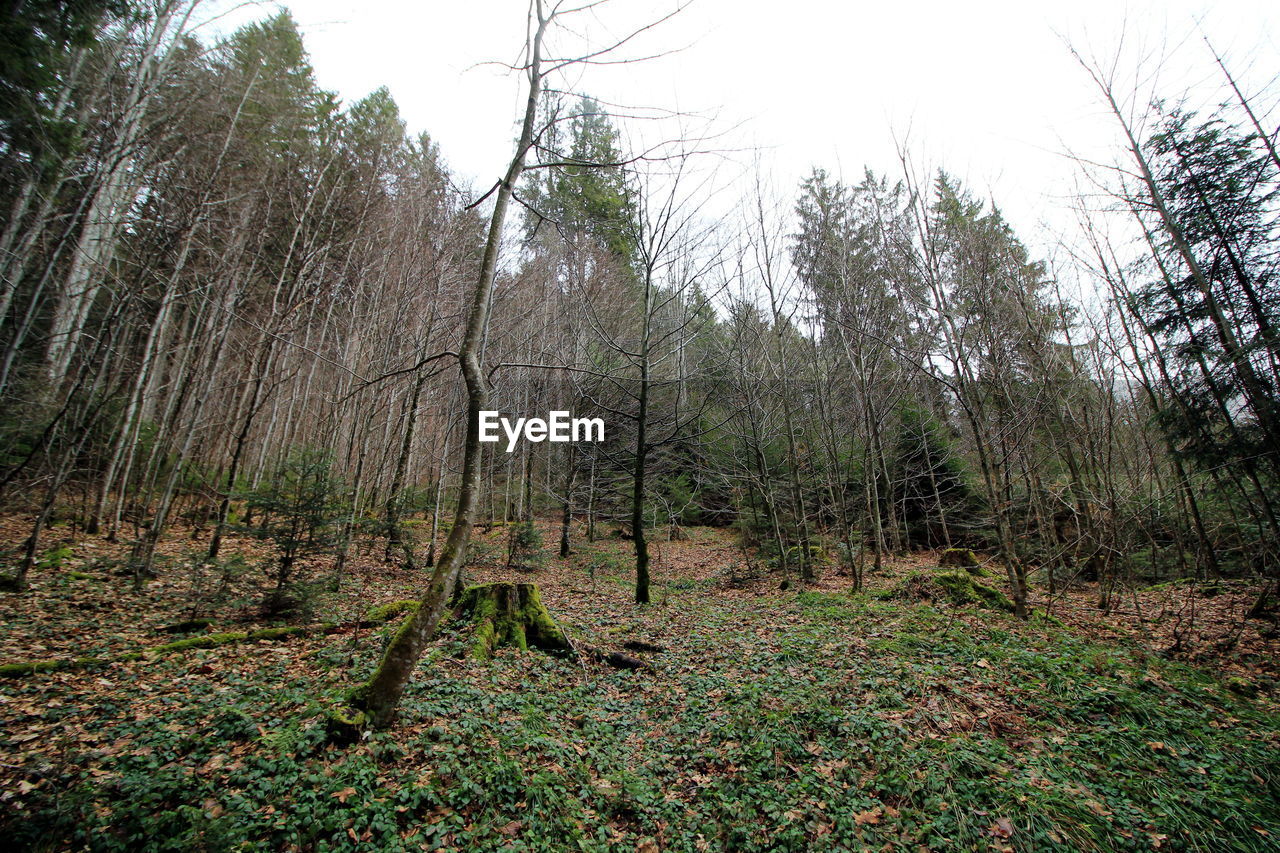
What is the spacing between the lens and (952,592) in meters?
8.14

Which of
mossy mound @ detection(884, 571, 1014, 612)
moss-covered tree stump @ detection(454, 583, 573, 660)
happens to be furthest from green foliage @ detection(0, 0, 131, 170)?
mossy mound @ detection(884, 571, 1014, 612)

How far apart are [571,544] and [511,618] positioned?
9.27 m

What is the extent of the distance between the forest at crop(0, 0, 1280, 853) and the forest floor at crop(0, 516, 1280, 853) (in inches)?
1.2

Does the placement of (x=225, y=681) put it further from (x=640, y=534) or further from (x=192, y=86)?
(x=192, y=86)

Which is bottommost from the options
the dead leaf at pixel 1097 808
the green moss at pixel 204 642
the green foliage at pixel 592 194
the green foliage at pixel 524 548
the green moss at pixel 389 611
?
the dead leaf at pixel 1097 808

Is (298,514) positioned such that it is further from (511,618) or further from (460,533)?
(460,533)

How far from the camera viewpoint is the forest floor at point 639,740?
104 inches

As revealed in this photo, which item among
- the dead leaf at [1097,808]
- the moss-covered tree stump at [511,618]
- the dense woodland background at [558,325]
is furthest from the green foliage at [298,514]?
the dead leaf at [1097,808]

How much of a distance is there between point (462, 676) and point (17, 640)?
423 cm

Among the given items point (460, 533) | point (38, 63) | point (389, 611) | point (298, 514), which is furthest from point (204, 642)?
point (38, 63)

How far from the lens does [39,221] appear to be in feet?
17.3

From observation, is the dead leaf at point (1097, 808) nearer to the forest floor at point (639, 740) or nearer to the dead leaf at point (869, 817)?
the forest floor at point (639, 740)

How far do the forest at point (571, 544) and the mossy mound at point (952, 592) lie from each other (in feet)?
0.26

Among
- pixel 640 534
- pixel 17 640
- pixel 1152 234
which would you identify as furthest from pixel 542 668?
pixel 1152 234
